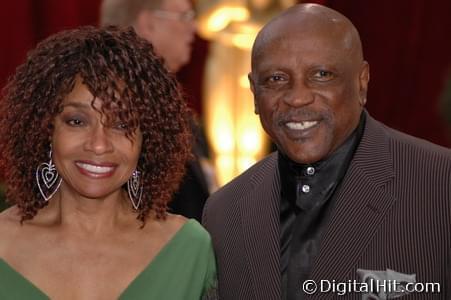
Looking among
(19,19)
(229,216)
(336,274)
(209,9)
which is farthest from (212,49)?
(336,274)

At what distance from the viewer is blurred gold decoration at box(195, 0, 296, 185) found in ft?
16.0

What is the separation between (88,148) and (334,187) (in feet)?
2.03

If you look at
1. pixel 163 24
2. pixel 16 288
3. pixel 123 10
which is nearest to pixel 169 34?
pixel 163 24

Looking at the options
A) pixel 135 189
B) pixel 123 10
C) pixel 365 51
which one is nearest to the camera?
pixel 135 189

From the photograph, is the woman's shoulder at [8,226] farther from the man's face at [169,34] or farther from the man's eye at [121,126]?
the man's face at [169,34]

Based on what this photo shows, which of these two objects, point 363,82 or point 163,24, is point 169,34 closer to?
point 163,24

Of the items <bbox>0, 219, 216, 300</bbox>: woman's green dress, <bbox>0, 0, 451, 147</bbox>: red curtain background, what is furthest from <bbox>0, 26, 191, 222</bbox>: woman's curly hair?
<bbox>0, 0, 451, 147</bbox>: red curtain background

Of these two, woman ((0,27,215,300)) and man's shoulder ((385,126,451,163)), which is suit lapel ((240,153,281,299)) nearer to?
woman ((0,27,215,300))

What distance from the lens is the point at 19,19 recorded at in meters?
4.80

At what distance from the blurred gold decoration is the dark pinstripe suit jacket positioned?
78.6 inches

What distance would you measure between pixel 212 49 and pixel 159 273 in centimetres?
230

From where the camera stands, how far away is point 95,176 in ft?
8.89

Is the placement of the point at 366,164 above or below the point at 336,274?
above

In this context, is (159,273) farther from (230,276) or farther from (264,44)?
(264,44)
